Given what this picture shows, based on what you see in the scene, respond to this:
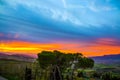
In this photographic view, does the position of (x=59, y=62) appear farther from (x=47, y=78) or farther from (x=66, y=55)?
(x=47, y=78)

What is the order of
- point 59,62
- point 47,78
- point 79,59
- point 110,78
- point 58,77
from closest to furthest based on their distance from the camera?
1. point 58,77
2. point 47,78
3. point 59,62
4. point 79,59
5. point 110,78

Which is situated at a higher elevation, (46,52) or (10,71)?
(46,52)

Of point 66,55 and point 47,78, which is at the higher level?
point 66,55

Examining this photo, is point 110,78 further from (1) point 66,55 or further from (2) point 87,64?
(1) point 66,55

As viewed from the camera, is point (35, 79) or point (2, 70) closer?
point (35, 79)

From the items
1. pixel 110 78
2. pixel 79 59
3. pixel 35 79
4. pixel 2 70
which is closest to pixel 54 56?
pixel 79 59

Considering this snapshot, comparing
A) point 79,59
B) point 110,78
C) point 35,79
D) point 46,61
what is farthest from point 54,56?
point 110,78

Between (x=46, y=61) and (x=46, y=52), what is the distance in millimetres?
6674

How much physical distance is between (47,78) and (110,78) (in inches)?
1834

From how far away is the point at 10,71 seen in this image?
73625mm

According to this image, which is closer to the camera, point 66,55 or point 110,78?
point 66,55

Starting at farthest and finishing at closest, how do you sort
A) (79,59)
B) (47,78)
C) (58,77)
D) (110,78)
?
1. (110,78)
2. (79,59)
3. (47,78)
4. (58,77)

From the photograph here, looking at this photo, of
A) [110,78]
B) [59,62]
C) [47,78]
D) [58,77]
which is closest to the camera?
[58,77]

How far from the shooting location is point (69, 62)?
75.8 meters
